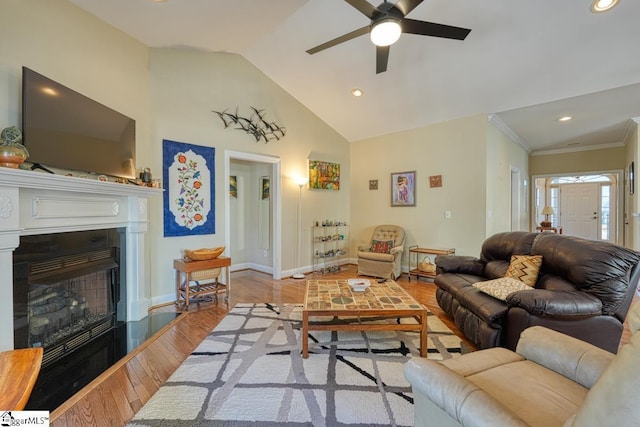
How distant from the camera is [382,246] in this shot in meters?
4.82

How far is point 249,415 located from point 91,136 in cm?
255

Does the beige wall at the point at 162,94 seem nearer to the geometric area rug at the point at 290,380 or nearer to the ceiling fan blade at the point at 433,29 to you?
the geometric area rug at the point at 290,380

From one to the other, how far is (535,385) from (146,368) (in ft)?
7.78

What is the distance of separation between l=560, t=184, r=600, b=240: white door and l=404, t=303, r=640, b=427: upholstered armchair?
28.6 feet

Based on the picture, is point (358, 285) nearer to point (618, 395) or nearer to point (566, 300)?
point (566, 300)

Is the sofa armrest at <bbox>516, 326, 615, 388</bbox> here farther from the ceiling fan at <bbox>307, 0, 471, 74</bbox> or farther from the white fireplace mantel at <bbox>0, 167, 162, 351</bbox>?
the white fireplace mantel at <bbox>0, 167, 162, 351</bbox>

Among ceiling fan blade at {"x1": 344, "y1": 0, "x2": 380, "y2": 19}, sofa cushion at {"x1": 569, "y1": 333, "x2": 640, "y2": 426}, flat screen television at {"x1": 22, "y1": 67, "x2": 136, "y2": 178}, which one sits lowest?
sofa cushion at {"x1": 569, "y1": 333, "x2": 640, "y2": 426}

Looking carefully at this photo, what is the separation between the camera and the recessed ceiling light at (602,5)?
2.38m

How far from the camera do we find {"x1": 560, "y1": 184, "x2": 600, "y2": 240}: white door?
24.6 feet

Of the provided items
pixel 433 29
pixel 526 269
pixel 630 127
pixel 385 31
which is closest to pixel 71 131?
pixel 385 31

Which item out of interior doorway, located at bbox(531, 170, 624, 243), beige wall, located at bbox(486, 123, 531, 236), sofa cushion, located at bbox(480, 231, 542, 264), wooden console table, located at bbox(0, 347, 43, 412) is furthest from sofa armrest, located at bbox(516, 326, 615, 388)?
interior doorway, located at bbox(531, 170, 624, 243)

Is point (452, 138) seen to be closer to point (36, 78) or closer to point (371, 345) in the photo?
point (371, 345)

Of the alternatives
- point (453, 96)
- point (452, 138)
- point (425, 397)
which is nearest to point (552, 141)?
point (452, 138)

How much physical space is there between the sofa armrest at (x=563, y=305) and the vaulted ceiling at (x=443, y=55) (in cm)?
254
